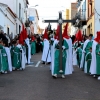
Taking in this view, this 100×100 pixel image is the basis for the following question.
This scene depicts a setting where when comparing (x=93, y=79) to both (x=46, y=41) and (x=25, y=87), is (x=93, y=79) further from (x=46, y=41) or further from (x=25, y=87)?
(x=46, y=41)

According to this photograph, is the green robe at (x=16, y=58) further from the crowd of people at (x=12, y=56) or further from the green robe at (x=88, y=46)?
the green robe at (x=88, y=46)

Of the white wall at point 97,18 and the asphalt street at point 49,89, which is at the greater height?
the white wall at point 97,18

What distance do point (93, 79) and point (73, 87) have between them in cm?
225

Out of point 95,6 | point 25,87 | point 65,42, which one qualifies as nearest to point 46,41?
point 65,42

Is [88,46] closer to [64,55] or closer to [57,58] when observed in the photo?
[64,55]

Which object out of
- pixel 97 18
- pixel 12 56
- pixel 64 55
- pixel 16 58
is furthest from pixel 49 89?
pixel 97 18

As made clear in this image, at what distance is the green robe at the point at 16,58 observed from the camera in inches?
632

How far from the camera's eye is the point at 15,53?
16.1m

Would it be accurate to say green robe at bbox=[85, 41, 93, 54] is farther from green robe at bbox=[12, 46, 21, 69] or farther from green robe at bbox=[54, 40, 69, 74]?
green robe at bbox=[12, 46, 21, 69]

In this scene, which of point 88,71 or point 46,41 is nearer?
point 88,71

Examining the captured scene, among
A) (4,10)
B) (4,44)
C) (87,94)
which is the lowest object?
(87,94)

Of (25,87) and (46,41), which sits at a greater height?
(46,41)

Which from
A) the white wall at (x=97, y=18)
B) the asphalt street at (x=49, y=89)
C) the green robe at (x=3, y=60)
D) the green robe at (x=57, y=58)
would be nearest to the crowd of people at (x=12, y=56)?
the green robe at (x=3, y=60)

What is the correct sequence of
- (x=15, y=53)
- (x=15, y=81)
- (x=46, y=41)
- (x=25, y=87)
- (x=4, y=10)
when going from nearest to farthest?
(x=25, y=87) → (x=15, y=81) → (x=15, y=53) → (x=46, y=41) → (x=4, y=10)
